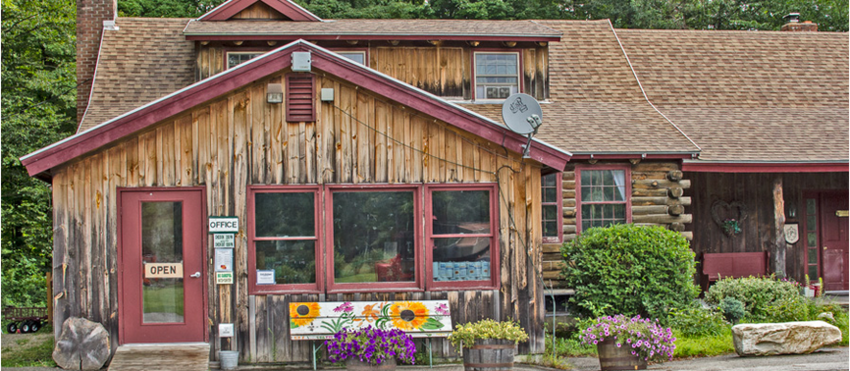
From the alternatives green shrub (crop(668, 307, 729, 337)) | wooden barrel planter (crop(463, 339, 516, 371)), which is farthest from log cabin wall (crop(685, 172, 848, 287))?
wooden barrel planter (crop(463, 339, 516, 371))

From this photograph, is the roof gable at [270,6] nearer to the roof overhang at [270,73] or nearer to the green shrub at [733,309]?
the roof overhang at [270,73]

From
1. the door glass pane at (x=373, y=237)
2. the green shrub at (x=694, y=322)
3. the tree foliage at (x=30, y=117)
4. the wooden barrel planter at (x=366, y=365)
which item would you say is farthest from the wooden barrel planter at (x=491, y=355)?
the tree foliage at (x=30, y=117)

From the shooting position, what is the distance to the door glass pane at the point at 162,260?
991 cm

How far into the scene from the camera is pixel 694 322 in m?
11.7

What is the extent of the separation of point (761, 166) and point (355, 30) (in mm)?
8171

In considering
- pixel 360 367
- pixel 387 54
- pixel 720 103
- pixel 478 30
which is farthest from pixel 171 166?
pixel 720 103

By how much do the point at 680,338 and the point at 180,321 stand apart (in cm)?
712

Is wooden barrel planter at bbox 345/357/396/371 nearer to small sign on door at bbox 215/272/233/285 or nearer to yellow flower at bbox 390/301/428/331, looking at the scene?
yellow flower at bbox 390/301/428/331

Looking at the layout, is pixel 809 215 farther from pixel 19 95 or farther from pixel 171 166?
pixel 19 95

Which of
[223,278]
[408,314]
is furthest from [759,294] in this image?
[223,278]

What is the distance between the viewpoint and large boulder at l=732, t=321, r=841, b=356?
1076 centimetres

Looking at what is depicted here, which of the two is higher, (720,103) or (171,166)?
(720,103)

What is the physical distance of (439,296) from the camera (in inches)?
403

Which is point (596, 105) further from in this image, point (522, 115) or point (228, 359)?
point (228, 359)
